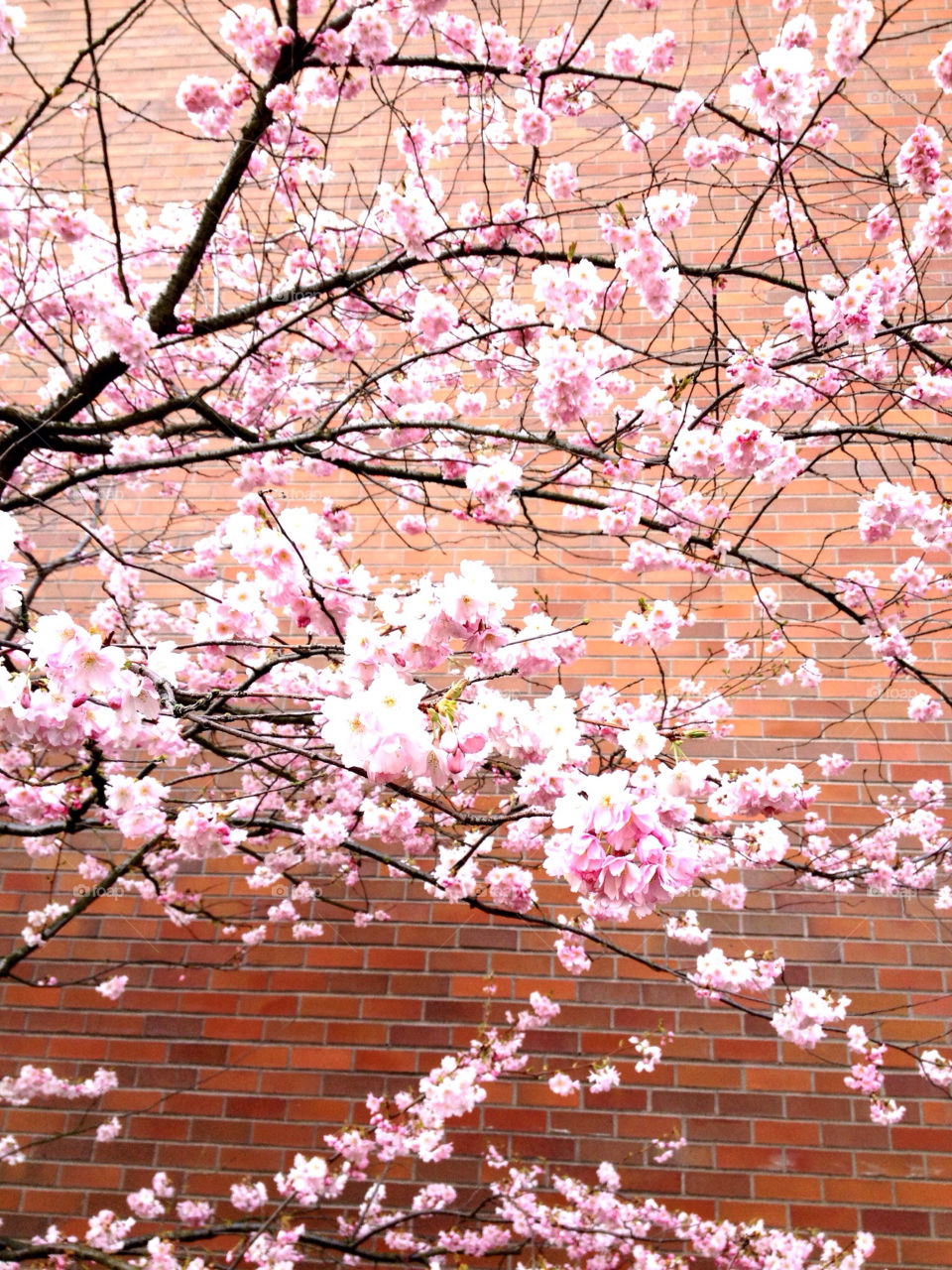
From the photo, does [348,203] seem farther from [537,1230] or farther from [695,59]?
[537,1230]

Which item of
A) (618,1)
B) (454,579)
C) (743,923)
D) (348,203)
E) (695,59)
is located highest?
(618,1)

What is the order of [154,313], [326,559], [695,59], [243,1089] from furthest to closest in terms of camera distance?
1. [695,59]
2. [243,1089]
3. [154,313]
4. [326,559]

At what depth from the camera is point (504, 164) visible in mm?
4254

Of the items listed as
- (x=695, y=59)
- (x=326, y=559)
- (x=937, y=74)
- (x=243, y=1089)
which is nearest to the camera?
(x=326, y=559)

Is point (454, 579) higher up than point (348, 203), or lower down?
lower down

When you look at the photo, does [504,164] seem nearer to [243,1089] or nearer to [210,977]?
[210,977]

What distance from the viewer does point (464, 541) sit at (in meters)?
3.68

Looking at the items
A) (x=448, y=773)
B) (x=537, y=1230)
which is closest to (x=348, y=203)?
(x=448, y=773)

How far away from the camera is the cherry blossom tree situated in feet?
5.60

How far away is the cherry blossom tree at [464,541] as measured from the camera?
67.2 inches

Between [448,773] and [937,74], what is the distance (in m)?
2.25

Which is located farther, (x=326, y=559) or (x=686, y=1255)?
(x=686, y=1255)

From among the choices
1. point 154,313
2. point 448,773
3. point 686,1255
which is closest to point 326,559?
point 448,773

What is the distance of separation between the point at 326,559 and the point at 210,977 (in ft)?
6.52
